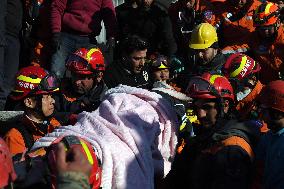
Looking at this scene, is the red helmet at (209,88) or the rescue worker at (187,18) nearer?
the red helmet at (209,88)

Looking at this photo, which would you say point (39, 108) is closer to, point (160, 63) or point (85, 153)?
point (85, 153)

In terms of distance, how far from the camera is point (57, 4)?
27.7 ft

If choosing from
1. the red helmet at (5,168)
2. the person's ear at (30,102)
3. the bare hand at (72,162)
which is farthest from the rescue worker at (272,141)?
the person's ear at (30,102)

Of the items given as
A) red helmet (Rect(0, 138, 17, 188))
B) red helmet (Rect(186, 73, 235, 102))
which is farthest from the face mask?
red helmet (Rect(0, 138, 17, 188))

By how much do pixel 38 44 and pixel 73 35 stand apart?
63 cm

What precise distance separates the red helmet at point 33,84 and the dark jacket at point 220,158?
1.50 m

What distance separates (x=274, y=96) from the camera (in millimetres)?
4629

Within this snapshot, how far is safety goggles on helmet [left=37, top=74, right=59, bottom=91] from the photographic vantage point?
571 cm

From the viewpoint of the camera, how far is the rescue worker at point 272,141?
4449 mm

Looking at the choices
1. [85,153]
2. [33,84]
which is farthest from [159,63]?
[85,153]

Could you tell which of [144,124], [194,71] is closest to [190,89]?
[144,124]

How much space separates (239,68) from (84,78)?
185cm

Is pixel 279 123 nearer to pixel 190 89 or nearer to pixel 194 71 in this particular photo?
pixel 190 89

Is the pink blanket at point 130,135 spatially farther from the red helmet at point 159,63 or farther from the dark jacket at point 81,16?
the dark jacket at point 81,16
